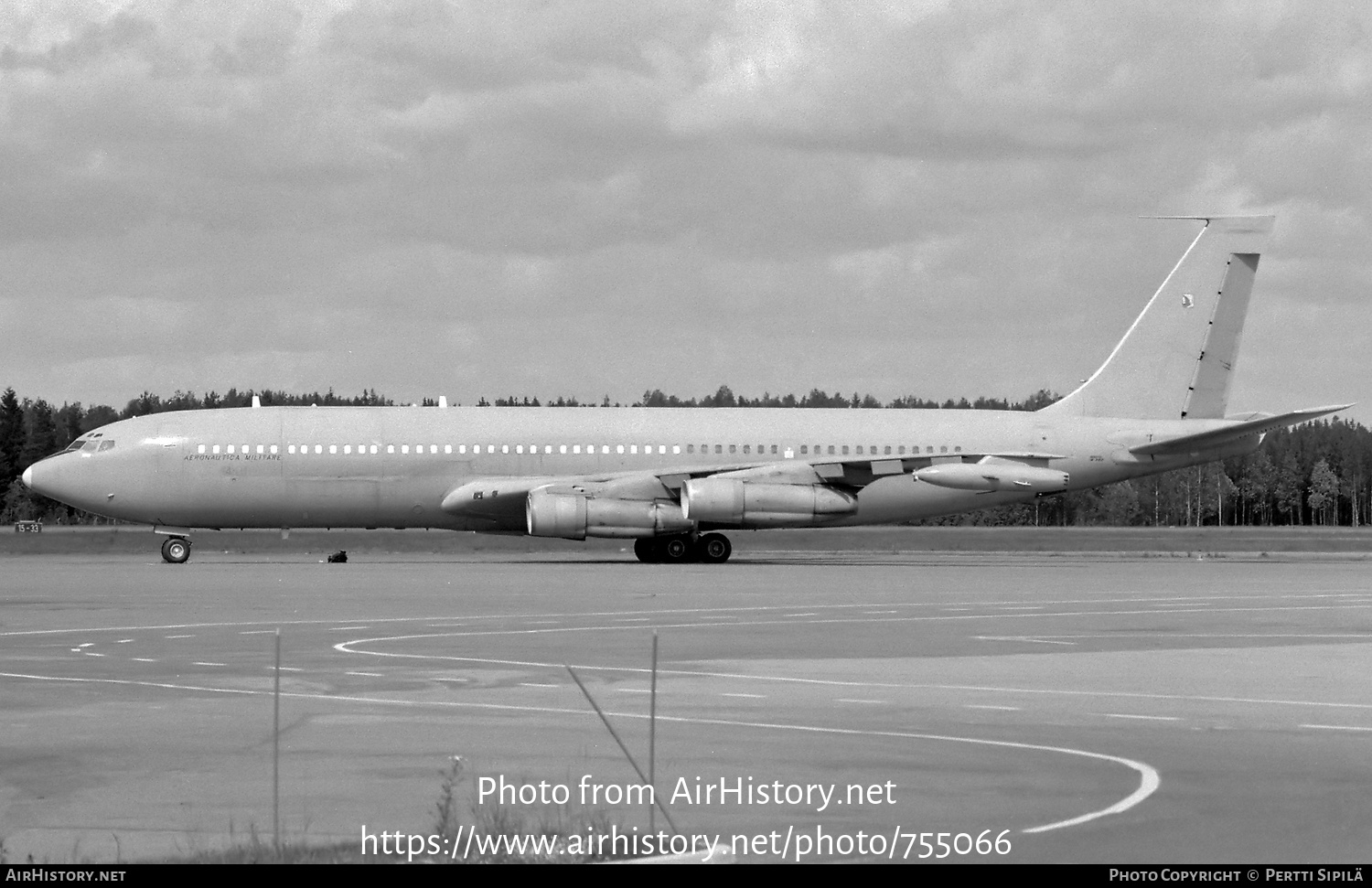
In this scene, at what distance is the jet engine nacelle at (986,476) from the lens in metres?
52.9

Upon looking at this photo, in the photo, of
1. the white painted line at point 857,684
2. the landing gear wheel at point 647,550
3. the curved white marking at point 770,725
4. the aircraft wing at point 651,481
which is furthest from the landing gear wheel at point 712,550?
the curved white marking at point 770,725

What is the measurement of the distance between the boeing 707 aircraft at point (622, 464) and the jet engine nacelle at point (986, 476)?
0.20ft

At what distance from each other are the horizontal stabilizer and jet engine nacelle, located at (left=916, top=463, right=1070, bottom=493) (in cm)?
458

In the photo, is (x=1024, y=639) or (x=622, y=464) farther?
(x=622, y=464)

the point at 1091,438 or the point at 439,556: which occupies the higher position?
the point at 1091,438

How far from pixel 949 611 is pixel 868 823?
20810mm

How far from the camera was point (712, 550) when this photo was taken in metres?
53.8

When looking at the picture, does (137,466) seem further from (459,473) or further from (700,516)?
(700,516)

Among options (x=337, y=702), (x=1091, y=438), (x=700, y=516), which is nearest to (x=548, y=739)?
(x=337, y=702)

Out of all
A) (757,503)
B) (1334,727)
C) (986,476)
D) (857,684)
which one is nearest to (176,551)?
(757,503)

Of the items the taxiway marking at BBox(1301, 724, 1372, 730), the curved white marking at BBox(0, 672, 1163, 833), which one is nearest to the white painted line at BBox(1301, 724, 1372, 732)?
the taxiway marking at BBox(1301, 724, 1372, 730)

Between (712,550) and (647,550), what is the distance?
2008 mm

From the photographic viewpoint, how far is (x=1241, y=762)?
13.6 meters

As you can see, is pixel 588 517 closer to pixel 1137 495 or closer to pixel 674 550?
pixel 674 550
